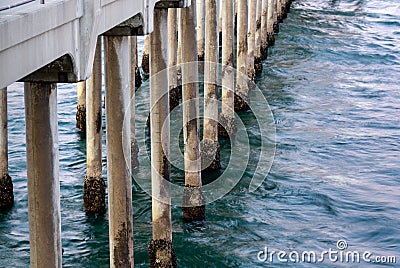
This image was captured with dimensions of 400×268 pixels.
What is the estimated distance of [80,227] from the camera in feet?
43.8

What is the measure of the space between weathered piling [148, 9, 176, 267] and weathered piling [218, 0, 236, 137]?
5708 millimetres

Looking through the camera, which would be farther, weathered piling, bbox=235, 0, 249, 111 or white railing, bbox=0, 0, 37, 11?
weathered piling, bbox=235, 0, 249, 111

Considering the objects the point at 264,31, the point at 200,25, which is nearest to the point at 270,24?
the point at 264,31

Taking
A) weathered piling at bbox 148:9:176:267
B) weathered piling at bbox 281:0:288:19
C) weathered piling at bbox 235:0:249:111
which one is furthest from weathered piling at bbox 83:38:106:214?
weathered piling at bbox 281:0:288:19

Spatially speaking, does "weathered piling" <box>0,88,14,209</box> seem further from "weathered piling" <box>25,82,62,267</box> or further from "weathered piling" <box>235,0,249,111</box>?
"weathered piling" <box>235,0,249,111</box>

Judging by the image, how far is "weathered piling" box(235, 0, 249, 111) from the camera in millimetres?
18594

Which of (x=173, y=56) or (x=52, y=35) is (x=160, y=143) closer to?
(x=52, y=35)

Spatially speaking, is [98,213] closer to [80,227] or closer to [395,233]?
[80,227]

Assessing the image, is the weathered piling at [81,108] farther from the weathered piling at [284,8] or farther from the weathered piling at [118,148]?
the weathered piling at [284,8]

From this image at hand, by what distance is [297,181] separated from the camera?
16062mm

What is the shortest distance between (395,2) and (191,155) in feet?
82.2

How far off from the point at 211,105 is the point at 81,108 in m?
3.49

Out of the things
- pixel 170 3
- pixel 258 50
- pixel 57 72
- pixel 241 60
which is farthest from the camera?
pixel 258 50

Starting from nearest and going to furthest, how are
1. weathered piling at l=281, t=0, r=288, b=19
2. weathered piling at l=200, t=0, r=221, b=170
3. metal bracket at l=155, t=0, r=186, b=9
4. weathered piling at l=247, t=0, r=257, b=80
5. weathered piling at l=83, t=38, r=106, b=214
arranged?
1. metal bracket at l=155, t=0, r=186, b=9
2. weathered piling at l=83, t=38, r=106, b=214
3. weathered piling at l=200, t=0, r=221, b=170
4. weathered piling at l=247, t=0, r=257, b=80
5. weathered piling at l=281, t=0, r=288, b=19
